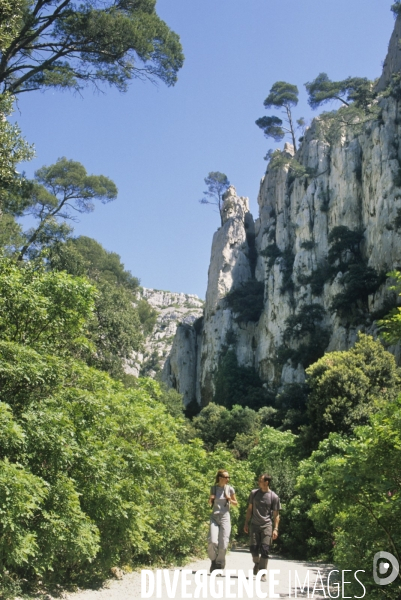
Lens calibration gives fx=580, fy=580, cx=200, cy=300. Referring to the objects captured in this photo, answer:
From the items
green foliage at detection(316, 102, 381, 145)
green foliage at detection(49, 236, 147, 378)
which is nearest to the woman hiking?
green foliage at detection(49, 236, 147, 378)

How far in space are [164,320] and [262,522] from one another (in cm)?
9946

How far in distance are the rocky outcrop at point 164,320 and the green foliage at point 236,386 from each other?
41.2 ft

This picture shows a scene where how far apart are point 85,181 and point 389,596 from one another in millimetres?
29194

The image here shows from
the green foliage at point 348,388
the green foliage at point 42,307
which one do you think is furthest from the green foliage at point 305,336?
the green foliage at point 42,307

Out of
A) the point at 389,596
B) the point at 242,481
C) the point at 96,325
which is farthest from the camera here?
the point at 96,325

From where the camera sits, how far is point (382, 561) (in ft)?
22.3

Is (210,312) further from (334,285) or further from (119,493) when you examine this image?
(119,493)

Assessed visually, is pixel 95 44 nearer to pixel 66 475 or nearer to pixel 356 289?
pixel 66 475

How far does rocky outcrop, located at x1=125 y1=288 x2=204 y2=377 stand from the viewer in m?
85.2

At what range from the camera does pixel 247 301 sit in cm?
6269

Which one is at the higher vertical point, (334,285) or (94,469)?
(334,285)

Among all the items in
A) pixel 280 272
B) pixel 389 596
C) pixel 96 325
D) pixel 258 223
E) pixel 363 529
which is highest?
pixel 258 223

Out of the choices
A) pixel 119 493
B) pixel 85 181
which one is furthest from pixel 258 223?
pixel 119 493

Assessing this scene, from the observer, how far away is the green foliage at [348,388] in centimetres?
2398
